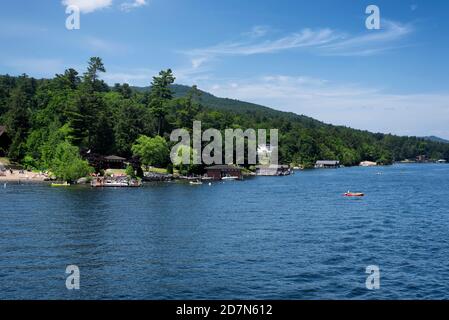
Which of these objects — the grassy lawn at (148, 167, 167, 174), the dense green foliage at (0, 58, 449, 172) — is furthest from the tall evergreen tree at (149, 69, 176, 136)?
the grassy lawn at (148, 167, 167, 174)

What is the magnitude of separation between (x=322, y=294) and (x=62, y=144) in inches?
3327

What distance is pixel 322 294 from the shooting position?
2445 cm

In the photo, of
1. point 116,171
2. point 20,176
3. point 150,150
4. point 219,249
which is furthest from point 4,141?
point 219,249

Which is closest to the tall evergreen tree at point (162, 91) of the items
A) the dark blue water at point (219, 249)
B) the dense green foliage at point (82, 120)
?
the dense green foliage at point (82, 120)

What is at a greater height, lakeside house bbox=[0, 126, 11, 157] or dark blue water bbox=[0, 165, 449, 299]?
lakeside house bbox=[0, 126, 11, 157]

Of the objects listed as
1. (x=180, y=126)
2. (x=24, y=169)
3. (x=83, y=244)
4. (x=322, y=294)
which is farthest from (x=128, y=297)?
(x=180, y=126)

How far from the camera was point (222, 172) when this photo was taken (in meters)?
122

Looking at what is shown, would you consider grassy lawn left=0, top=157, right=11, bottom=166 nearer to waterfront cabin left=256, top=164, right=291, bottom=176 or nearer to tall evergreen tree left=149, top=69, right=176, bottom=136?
tall evergreen tree left=149, top=69, right=176, bottom=136

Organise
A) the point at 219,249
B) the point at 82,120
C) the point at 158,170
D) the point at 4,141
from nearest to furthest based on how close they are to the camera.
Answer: the point at 219,249, the point at 82,120, the point at 4,141, the point at 158,170

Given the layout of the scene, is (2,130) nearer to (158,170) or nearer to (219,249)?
(158,170)

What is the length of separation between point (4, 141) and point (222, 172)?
55.5 meters

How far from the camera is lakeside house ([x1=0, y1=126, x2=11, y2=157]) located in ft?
367

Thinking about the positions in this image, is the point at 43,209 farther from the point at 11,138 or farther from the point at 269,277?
the point at 11,138

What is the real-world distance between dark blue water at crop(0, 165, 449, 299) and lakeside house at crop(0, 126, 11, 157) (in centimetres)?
5488
